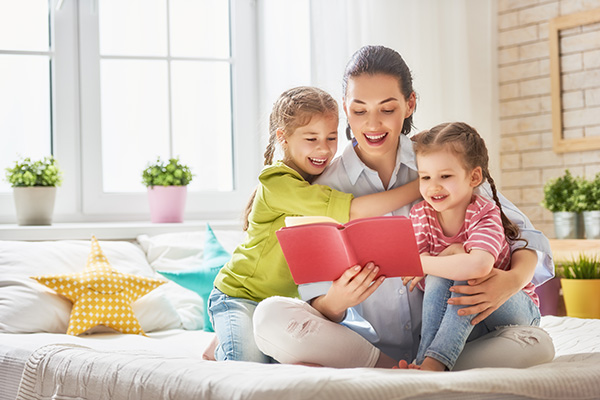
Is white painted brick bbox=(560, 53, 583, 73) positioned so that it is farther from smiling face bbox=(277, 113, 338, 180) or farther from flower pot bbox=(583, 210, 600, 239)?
smiling face bbox=(277, 113, 338, 180)

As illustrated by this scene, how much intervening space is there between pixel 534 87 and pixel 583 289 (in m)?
1.19

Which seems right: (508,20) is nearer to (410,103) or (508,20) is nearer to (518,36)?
(518,36)

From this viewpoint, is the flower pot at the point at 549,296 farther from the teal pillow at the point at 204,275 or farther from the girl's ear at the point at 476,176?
the girl's ear at the point at 476,176

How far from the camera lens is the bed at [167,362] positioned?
107 cm

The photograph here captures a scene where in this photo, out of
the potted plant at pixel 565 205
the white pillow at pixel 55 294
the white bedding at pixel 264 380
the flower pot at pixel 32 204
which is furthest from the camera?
the potted plant at pixel 565 205

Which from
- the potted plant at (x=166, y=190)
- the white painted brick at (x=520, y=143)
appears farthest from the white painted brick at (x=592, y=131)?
the potted plant at (x=166, y=190)

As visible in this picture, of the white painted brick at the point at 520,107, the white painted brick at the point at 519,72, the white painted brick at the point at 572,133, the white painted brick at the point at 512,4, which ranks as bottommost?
the white painted brick at the point at 572,133

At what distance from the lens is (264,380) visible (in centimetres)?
106

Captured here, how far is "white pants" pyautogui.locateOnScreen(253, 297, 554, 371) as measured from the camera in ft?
4.78

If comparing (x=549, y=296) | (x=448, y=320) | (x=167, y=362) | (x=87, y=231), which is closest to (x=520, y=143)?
(x=549, y=296)

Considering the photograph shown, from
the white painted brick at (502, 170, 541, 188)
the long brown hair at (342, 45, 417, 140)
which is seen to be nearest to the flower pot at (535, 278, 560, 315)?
the white painted brick at (502, 170, 541, 188)

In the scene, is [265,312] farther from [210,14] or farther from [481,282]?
[210,14]

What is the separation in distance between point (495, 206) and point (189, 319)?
1.31m

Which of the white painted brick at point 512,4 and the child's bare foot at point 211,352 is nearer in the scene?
the child's bare foot at point 211,352
